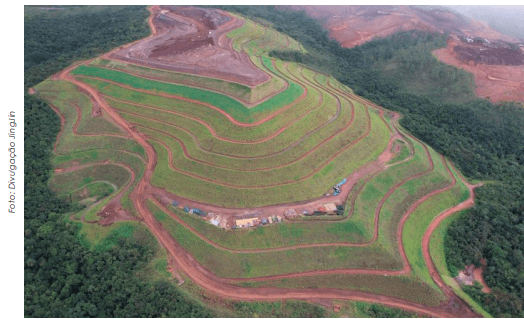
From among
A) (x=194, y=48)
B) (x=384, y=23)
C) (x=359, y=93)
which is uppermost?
(x=384, y=23)

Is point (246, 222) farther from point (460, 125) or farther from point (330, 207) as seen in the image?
point (460, 125)

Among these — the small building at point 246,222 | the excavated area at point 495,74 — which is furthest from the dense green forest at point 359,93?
the small building at point 246,222

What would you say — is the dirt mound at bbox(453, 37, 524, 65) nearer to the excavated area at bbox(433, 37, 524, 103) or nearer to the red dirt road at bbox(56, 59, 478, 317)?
the excavated area at bbox(433, 37, 524, 103)

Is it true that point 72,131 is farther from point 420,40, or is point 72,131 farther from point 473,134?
point 420,40

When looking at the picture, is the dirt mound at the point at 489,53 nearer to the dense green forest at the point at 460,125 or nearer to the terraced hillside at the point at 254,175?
the dense green forest at the point at 460,125

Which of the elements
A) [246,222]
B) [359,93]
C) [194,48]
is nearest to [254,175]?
[246,222]
